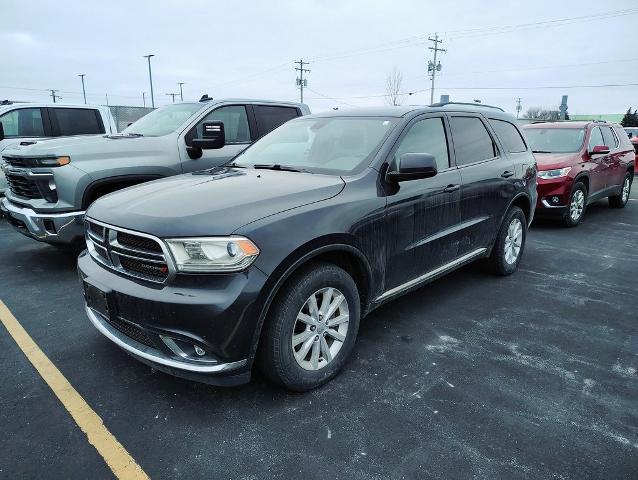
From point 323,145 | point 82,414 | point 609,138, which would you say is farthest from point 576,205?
point 82,414

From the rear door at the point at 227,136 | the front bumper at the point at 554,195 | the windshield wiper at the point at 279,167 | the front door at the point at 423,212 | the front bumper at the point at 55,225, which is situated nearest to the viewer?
the front door at the point at 423,212

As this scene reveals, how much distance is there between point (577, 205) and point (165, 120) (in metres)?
6.66

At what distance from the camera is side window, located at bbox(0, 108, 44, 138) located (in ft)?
Result: 26.1

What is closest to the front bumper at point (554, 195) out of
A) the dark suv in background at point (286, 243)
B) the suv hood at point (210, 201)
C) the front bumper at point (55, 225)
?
the dark suv in background at point (286, 243)

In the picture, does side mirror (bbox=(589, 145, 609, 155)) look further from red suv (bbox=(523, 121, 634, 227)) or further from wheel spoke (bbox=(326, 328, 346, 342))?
wheel spoke (bbox=(326, 328, 346, 342))

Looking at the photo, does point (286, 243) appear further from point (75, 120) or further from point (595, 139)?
point (595, 139)

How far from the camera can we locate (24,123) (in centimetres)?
802

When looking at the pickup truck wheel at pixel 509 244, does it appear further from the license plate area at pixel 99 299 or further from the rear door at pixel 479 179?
the license plate area at pixel 99 299

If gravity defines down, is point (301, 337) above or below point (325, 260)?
below

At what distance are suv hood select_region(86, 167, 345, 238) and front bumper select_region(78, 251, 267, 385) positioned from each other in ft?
0.91

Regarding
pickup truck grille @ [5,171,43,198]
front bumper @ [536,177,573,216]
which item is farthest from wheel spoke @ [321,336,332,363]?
front bumper @ [536,177,573,216]

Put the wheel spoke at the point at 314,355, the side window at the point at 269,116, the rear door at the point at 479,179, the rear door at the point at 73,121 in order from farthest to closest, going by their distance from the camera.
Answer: the rear door at the point at 73,121, the side window at the point at 269,116, the rear door at the point at 479,179, the wheel spoke at the point at 314,355

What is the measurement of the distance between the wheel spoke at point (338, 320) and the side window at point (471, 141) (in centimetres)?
186

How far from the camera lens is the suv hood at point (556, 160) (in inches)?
294
